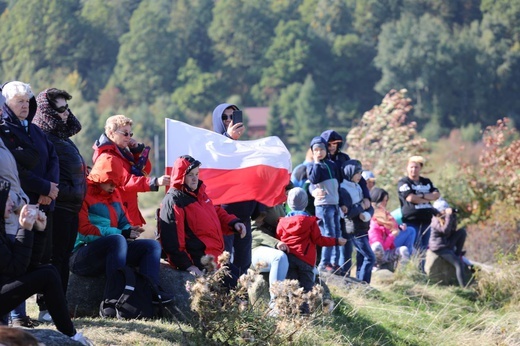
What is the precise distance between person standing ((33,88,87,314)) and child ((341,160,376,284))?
4.95 metres

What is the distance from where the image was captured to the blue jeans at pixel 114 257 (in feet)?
31.6

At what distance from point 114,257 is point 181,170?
0.99m

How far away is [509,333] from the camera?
41.6ft

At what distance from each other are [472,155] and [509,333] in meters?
49.7

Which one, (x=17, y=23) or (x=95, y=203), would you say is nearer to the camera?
(x=95, y=203)

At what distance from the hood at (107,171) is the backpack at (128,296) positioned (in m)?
0.79

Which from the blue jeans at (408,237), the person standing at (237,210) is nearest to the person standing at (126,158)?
the person standing at (237,210)

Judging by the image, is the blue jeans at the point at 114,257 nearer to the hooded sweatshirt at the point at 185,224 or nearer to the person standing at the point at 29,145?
the hooded sweatshirt at the point at 185,224

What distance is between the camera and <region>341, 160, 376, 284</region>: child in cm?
1359

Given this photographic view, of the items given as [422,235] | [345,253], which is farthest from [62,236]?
[422,235]

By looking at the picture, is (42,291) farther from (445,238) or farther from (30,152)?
(445,238)

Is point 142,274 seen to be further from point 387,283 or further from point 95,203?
point 387,283

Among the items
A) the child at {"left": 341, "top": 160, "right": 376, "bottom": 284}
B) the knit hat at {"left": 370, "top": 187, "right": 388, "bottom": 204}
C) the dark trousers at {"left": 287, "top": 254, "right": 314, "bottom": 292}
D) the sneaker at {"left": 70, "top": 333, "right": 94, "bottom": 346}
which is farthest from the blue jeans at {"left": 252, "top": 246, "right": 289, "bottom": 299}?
the knit hat at {"left": 370, "top": 187, "right": 388, "bottom": 204}

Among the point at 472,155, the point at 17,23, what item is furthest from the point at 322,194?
the point at 17,23
